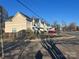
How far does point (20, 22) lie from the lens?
187ft

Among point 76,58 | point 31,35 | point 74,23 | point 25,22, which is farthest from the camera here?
point 74,23

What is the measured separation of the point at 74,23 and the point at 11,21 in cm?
10829

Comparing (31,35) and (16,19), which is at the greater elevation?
(16,19)

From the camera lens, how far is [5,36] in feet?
168

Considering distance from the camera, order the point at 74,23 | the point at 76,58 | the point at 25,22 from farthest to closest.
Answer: the point at 74,23, the point at 25,22, the point at 76,58

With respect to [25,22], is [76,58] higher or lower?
lower

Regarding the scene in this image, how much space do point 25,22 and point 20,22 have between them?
150cm

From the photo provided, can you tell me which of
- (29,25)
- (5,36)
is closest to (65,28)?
(29,25)

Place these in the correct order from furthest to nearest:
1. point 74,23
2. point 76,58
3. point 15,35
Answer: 1. point 74,23
2. point 15,35
3. point 76,58

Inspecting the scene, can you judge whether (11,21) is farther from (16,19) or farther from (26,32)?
(26,32)

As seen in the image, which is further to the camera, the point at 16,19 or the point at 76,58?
the point at 16,19

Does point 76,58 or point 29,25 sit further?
point 29,25

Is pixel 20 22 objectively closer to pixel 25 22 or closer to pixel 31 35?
pixel 25 22

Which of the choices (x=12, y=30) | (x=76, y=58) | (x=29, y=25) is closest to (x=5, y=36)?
(x=12, y=30)
